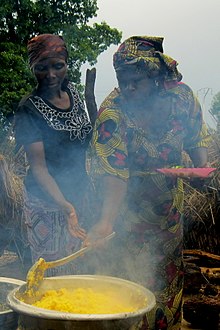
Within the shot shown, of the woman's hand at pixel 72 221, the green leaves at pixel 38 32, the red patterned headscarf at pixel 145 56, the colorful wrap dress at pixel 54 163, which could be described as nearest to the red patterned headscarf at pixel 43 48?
the colorful wrap dress at pixel 54 163

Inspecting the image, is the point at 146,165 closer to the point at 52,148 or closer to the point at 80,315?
the point at 52,148

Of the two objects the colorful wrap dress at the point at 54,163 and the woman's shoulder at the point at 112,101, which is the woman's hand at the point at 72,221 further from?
the woman's shoulder at the point at 112,101

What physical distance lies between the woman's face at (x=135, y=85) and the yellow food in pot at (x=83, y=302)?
1.11m

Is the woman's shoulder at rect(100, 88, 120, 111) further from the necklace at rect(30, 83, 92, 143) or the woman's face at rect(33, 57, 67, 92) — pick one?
the woman's face at rect(33, 57, 67, 92)

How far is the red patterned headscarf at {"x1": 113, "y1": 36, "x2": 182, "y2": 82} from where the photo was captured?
8.54ft

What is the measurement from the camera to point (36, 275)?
221 centimetres

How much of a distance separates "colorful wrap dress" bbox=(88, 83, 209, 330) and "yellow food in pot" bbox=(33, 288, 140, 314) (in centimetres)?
58

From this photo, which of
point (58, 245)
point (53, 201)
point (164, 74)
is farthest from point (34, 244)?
point (164, 74)

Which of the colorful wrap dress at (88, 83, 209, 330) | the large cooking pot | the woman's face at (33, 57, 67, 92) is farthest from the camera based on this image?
the woman's face at (33, 57, 67, 92)

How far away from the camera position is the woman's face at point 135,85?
2623 millimetres

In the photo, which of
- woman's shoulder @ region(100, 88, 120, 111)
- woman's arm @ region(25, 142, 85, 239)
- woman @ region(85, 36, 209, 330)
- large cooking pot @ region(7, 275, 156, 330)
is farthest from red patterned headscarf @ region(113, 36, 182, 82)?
large cooking pot @ region(7, 275, 156, 330)

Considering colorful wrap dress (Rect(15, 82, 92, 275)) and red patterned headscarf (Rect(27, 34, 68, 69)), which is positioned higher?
red patterned headscarf (Rect(27, 34, 68, 69))

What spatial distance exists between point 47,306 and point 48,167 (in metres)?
1.22

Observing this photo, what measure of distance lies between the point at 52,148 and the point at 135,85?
739 millimetres
